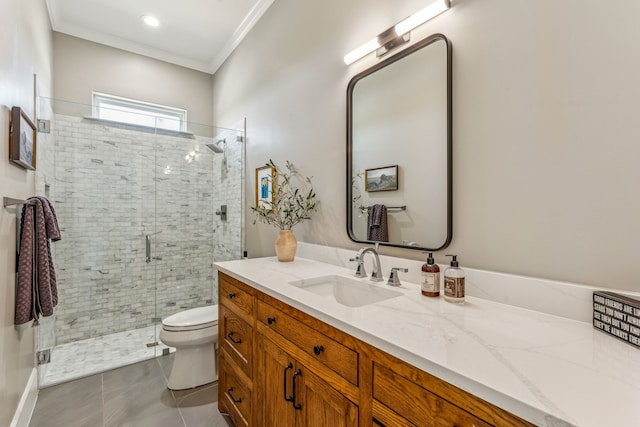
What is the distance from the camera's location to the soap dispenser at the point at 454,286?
103 centimetres

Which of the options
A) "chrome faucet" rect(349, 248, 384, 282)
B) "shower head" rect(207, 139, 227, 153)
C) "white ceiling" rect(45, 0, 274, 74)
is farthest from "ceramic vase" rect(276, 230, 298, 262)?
"white ceiling" rect(45, 0, 274, 74)

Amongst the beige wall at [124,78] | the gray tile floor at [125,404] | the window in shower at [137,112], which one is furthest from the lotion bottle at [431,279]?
the beige wall at [124,78]

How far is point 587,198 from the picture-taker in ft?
2.85

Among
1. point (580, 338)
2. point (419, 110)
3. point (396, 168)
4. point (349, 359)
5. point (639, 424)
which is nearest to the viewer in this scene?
point (639, 424)

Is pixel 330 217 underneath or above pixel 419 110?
underneath

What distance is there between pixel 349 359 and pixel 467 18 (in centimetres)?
130

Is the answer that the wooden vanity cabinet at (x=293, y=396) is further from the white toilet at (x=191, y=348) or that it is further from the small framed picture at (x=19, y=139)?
the small framed picture at (x=19, y=139)

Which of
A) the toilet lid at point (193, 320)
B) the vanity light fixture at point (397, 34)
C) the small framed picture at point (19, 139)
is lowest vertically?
the toilet lid at point (193, 320)

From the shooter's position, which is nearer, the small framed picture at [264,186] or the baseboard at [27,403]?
the baseboard at [27,403]

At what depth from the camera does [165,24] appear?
279 cm

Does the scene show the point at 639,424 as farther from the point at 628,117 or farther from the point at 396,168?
the point at 396,168

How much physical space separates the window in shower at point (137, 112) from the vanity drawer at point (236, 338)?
2.22 meters

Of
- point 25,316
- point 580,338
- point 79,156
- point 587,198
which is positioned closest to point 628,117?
point 587,198

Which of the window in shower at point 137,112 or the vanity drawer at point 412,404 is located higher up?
the window in shower at point 137,112
